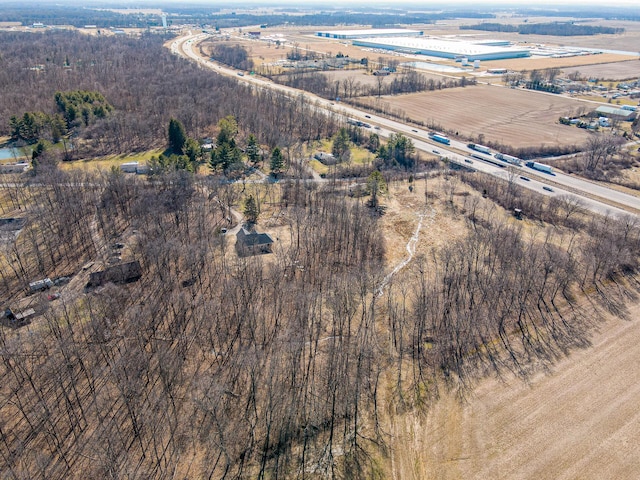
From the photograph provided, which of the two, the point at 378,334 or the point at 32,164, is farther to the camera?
the point at 32,164

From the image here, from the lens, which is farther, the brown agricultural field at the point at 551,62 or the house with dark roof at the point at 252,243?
the brown agricultural field at the point at 551,62

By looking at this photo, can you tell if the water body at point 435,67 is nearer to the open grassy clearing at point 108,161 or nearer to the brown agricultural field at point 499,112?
the brown agricultural field at point 499,112

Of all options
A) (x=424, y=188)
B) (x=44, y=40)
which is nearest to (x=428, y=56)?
(x=424, y=188)

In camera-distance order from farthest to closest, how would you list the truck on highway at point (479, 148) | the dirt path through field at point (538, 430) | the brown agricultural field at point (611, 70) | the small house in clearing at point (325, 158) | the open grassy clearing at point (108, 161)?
the brown agricultural field at point (611, 70), the truck on highway at point (479, 148), the small house in clearing at point (325, 158), the open grassy clearing at point (108, 161), the dirt path through field at point (538, 430)

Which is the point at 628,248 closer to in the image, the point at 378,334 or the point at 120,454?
the point at 378,334

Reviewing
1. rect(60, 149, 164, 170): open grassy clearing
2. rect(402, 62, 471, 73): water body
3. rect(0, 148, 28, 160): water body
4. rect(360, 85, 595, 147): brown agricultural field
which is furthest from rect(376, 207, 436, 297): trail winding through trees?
rect(402, 62, 471, 73): water body

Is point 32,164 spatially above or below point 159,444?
above

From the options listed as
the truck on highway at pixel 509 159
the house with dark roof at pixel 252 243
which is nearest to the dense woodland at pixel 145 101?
the truck on highway at pixel 509 159
